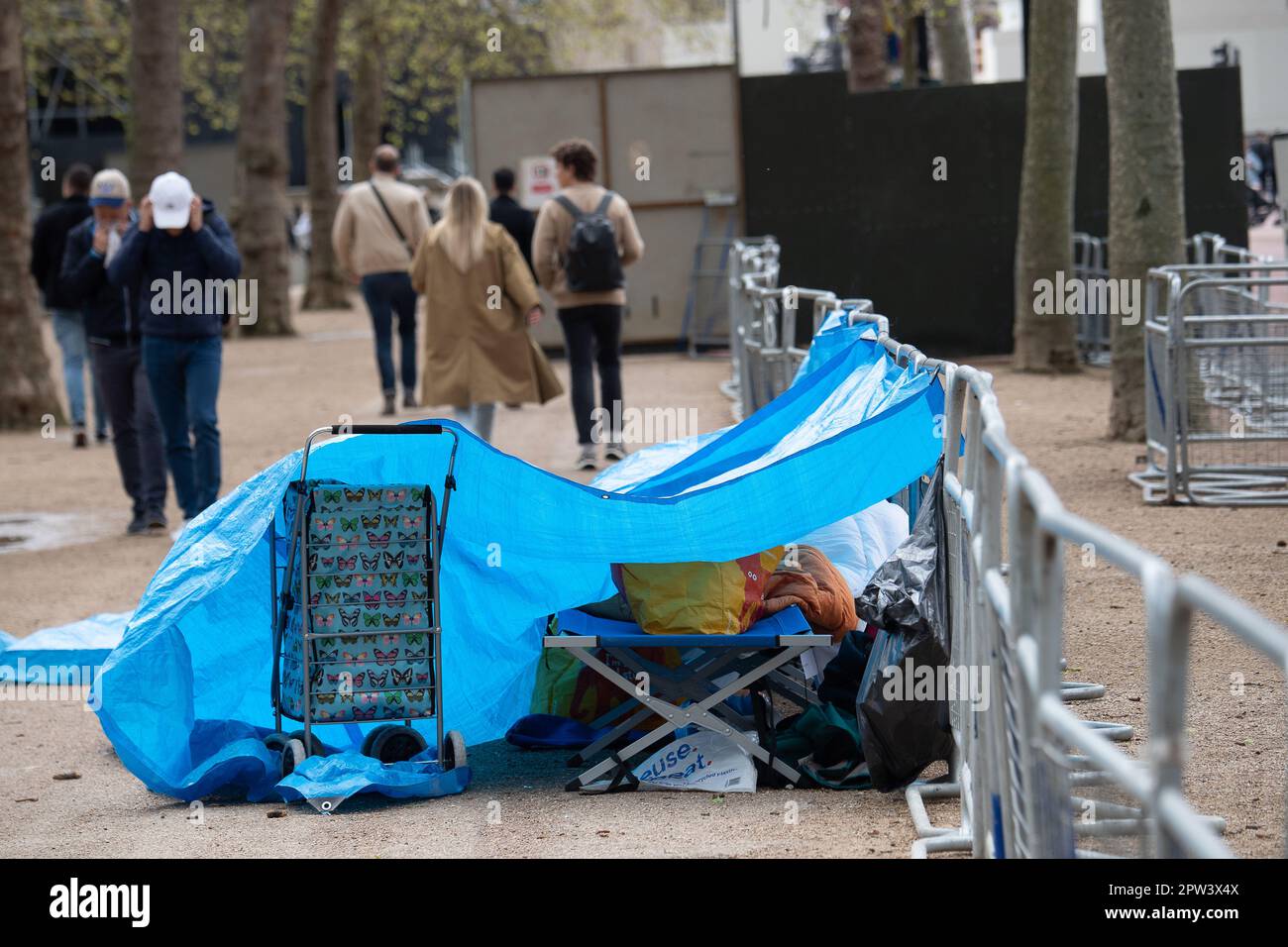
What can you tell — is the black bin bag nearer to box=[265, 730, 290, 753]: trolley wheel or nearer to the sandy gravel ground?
the sandy gravel ground

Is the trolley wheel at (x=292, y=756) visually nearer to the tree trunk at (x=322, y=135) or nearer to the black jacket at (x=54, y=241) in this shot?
the black jacket at (x=54, y=241)

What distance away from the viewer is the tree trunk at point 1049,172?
15.3 metres

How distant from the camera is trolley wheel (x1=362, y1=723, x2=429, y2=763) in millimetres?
5871

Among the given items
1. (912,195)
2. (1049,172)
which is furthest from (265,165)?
(1049,172)

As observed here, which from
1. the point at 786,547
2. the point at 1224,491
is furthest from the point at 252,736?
the point at 1224,491

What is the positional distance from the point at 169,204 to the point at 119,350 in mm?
1135

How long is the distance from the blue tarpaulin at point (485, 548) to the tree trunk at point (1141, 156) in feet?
18.3

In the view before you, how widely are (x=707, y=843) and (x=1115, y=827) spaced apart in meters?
1.61

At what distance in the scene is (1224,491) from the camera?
9.73 meters

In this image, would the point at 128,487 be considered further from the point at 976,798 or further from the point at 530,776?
the point at 976,798

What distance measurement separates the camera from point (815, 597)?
570cm

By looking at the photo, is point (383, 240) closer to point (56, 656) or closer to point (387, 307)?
point (387, 307)

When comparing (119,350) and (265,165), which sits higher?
(265,165)

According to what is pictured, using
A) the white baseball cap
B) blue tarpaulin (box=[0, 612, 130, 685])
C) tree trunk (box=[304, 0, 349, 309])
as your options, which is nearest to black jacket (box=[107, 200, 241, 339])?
the white baseball cap
